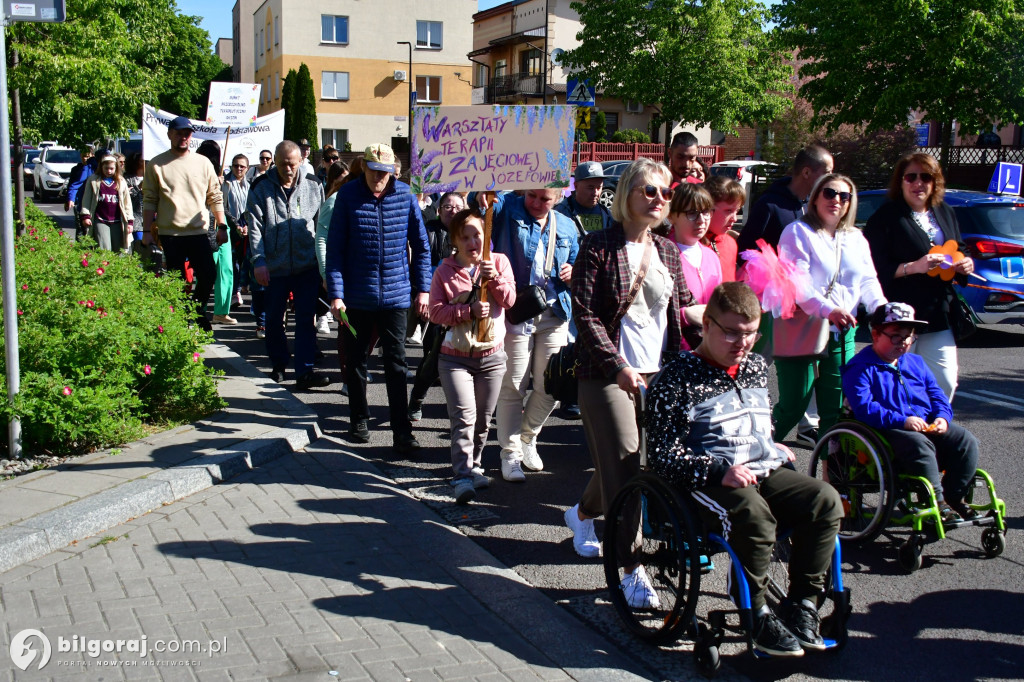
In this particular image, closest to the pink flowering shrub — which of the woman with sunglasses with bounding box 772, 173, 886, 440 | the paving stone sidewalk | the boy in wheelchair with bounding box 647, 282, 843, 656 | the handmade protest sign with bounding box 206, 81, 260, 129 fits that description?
the paving stone sidewalk

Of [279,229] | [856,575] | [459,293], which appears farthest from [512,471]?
[279,229]

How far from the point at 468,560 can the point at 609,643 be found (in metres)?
1.03

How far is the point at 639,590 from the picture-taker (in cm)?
395

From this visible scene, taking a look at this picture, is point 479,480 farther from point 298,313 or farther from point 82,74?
point 82,74

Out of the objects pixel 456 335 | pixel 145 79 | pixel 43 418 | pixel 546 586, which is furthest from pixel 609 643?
pixel 145 79

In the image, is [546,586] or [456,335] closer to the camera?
[546,586]

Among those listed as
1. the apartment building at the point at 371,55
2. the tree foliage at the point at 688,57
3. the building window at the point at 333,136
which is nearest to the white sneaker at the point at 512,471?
the tree foliage at the point at 688,57

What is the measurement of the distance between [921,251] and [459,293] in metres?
2.67

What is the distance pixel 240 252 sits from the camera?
12086 millimetres

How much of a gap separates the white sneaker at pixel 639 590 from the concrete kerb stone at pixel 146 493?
2663 mm

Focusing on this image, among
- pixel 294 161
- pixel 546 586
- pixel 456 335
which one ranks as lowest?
pixel 546 586

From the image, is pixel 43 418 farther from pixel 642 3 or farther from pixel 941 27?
pixel 642 3

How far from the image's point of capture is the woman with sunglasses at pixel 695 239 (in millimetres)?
5105

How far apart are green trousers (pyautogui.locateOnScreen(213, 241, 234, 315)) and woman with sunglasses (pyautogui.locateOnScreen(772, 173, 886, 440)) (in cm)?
717
